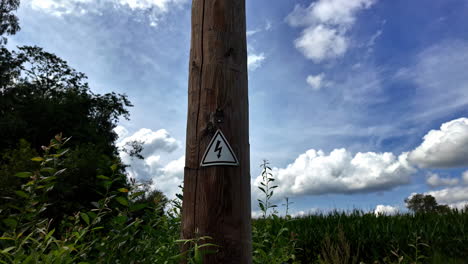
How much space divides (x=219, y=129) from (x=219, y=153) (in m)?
0.20

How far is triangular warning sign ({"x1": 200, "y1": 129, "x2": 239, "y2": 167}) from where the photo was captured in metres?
2.82

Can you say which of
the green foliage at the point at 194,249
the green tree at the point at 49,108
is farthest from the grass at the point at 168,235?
the green tree at the point at 49,108

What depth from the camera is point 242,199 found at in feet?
9.41

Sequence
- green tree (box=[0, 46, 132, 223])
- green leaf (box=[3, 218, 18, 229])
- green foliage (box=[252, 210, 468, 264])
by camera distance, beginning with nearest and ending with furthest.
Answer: green leaf (box=[3, 218, 18, 229]), green foliage (box=[252, 210, 468, 264]), green tree (box=[0, 46, 132, 223])

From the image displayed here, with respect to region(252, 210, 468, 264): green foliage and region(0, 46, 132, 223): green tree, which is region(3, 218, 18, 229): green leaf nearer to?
region(252, 210, 468, 264): green foliage

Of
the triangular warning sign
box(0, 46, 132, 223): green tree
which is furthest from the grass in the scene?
box(0, 46, 132, 223): green tree

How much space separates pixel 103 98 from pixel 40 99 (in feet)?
16.7

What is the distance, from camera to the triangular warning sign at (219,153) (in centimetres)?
282

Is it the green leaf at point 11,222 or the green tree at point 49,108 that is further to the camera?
the green tree at point 49,108

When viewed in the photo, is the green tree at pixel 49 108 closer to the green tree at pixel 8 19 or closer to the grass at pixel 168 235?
the green tree at pixel 8 19

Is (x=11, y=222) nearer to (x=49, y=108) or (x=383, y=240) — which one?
(x=383, y=240)

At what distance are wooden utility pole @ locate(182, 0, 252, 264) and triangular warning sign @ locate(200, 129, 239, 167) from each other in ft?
0.05

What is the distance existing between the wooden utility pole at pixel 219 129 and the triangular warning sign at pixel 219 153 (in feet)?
0.05

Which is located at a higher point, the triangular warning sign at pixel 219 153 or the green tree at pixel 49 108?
the green tree at pixel 49 108
